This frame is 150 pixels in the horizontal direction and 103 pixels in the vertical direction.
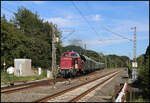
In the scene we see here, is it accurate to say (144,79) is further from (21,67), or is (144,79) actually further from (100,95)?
(21,67)

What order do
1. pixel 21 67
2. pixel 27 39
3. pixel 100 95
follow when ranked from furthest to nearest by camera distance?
pixel 27 39 → pixel 21 67 → pixel 100 95

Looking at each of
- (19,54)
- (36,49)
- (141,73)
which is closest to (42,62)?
(36,49)

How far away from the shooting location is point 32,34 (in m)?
51.9

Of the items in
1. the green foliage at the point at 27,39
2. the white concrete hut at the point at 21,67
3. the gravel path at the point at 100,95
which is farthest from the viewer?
the green foliage at the point at 27,39

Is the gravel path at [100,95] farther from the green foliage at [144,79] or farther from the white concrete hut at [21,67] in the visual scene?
the white concrete hut at [21,67]

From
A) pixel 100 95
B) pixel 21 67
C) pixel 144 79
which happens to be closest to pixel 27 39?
pixel 21 67

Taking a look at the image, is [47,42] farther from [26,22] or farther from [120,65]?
[120,65]

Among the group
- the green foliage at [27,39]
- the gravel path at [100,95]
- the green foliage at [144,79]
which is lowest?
the gravel path at [100,95]

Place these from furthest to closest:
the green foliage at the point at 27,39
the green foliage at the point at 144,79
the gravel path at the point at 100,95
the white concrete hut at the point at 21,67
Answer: the green foliage at the point at 27,39 → the white concrete hut at the point at 21,67 → the gravel path at the point at 100,95 → the green foliage at the point at 144,79

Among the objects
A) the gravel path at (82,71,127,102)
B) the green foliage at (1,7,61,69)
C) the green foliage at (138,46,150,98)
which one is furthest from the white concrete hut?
the green foliage at (138,46,150,98)

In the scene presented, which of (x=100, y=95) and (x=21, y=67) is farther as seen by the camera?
(x=21, y=67)

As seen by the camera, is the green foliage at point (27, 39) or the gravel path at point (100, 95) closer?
the gravel path at point (100, 95)

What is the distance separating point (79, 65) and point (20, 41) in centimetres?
1468

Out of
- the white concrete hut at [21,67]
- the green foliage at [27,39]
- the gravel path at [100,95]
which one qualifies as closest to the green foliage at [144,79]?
the gravel path at [100,95]
